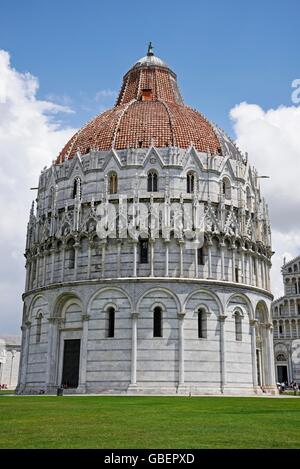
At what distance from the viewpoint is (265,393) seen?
138 ft

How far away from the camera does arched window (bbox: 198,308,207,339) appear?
3925cm

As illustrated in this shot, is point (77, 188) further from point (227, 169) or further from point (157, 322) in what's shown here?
point (157, 322)

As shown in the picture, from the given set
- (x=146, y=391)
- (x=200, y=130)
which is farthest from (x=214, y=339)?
(x=200, y=130)

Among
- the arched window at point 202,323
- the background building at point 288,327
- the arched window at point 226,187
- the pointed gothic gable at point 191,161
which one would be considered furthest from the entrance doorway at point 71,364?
the background building at point 288,327

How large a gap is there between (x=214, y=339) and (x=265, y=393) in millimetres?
7023

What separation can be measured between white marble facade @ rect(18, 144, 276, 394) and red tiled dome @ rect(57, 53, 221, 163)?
132 cm

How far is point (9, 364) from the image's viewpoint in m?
83.4

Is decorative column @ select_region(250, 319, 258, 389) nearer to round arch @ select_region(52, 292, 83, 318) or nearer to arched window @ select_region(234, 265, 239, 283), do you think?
arched window @ select_region(234, 265, 239, 283)

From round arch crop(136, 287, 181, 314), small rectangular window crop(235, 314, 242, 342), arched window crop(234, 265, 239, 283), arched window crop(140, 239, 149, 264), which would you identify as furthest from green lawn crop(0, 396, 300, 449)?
arched window crop(234, 265, 239, 283)

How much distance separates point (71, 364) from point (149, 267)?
9.37m

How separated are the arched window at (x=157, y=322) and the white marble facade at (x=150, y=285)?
10.2 inches
